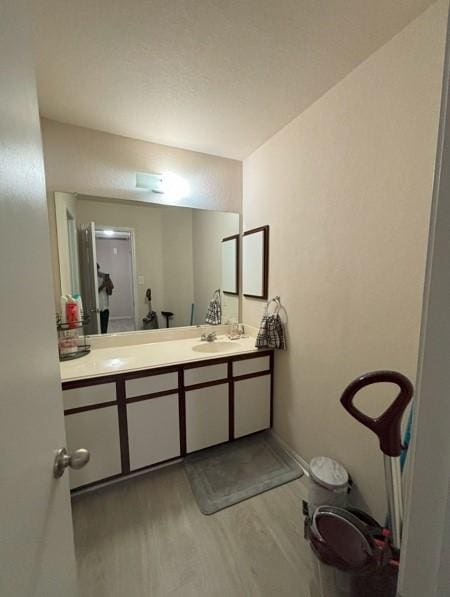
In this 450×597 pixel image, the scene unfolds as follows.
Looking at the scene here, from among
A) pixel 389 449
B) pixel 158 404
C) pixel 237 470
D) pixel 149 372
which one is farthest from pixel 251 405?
pixel 389 449

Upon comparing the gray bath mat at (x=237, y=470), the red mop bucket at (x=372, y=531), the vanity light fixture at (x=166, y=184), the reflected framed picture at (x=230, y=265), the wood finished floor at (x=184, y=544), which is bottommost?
the wood finished floor at (x=184, y=544)

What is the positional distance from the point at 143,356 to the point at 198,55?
179cm

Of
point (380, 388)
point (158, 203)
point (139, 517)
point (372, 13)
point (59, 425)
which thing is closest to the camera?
point (59, 425)

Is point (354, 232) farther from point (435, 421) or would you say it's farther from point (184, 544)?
point (184, 544)

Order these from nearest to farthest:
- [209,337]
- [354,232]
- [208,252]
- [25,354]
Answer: [25,354] < [354,232] < [209,337] < [208,252]

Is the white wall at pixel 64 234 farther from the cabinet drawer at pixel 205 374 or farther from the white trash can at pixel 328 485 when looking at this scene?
the white trash can at pixel 328 485

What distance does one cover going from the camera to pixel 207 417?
1.84 m

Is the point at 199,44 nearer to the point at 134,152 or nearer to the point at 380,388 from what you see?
the point at 134,152

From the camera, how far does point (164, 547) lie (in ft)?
4.24

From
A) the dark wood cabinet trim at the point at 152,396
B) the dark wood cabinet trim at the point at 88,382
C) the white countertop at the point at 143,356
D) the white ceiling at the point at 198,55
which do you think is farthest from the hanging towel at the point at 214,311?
the white ceiling at the point at 198,55

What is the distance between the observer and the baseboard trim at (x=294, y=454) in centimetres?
177

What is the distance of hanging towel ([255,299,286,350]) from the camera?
6.16ft

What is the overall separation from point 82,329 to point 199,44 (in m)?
1.86

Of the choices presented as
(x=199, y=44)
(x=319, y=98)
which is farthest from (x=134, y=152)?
(x=319, y=98)
